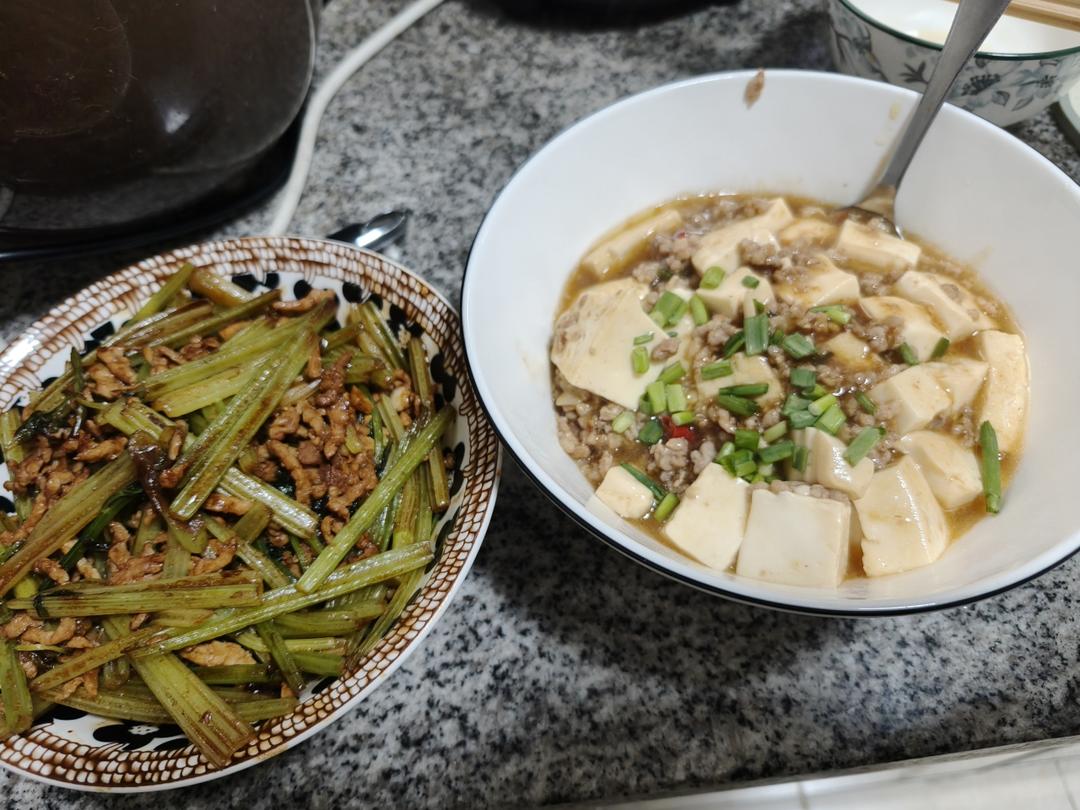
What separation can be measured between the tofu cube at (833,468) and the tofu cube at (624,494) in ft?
0.88

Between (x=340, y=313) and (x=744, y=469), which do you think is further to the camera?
(x=340, y=313)

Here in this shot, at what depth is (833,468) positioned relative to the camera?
1172mm

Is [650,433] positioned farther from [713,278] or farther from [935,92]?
[935,92]

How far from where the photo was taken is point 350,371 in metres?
1.41

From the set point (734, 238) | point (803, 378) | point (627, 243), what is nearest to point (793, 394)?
point (803, 378)

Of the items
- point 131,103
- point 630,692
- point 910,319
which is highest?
point 131,103

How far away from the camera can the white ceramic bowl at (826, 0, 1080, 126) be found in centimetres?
155

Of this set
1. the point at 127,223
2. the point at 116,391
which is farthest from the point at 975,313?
the point at 127,223

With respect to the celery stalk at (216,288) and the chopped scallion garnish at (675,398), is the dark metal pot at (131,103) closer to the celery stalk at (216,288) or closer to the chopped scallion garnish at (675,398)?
the celery stalk at (216,288)

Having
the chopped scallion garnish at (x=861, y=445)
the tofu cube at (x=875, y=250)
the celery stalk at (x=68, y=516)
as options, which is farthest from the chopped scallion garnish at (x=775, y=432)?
the celery stalk at (x=68, y=516)

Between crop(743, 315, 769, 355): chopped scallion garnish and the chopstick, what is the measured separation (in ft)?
3.03

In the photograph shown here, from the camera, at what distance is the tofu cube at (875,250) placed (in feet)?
4.76

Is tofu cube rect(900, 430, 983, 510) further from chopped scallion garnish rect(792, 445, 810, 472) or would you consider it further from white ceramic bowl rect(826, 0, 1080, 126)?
white ceramic bowl rect(826, 0, 1080, 126)

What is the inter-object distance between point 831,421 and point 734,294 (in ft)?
1.00
